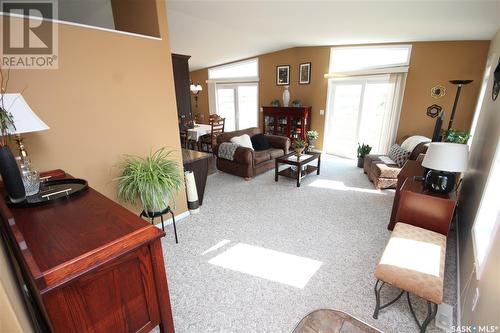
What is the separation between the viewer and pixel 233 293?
1.81m

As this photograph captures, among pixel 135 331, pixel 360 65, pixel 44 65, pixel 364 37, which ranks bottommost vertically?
pixel 135 331

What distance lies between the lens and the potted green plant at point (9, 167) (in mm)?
1171

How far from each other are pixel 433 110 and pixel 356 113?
1.38 meters

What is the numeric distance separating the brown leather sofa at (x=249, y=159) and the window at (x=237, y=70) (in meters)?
2.74

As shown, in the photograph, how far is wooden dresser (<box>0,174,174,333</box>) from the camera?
0.84 metres

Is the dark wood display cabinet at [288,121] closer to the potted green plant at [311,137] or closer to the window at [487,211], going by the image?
the potted green plant at [311,137]

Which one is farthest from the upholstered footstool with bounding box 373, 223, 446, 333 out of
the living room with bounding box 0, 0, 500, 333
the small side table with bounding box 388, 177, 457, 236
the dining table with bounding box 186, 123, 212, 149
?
the dining table with bounding box 186, 123, 212, 149

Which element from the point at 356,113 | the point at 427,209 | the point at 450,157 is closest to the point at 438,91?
the point at 356,113

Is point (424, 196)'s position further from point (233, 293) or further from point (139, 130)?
point (139, 130)

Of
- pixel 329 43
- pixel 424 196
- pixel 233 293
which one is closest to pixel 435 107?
pixel 329 43

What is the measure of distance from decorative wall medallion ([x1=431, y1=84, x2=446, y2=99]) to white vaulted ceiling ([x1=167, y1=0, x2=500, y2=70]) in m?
0.79

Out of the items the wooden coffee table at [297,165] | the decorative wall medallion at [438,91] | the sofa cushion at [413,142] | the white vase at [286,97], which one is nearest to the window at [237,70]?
the white vase at [286,97]

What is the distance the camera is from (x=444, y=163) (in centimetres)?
182

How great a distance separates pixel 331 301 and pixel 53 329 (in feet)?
5.50
